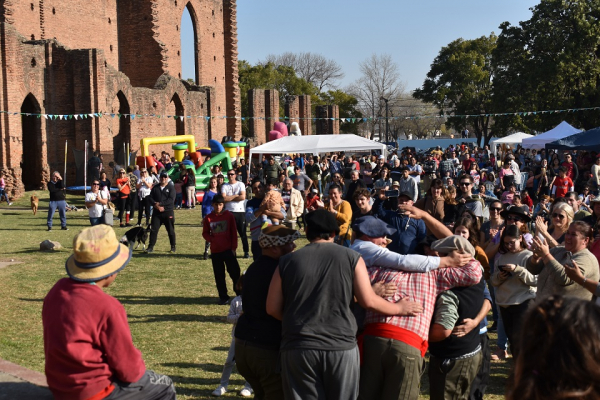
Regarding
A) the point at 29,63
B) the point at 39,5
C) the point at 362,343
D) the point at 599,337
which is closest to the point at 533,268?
the point at 362,343

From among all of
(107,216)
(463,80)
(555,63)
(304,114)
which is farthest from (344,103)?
(107,216)

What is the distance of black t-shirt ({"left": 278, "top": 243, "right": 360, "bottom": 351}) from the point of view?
173 inches

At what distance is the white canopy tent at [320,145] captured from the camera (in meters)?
24.8

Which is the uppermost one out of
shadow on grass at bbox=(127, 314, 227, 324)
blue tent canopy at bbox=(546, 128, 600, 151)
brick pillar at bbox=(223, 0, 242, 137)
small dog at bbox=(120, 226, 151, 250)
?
brick pillar at bbox=(223, 0, 242, 137)

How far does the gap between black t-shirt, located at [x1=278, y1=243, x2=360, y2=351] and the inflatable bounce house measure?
23.4 metres

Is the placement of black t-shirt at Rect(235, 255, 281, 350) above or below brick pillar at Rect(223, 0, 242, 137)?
below

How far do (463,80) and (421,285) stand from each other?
208 feet

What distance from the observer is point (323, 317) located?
4422 mm

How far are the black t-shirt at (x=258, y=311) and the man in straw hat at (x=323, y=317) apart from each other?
12.8 inches

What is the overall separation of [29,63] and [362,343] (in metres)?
28.9

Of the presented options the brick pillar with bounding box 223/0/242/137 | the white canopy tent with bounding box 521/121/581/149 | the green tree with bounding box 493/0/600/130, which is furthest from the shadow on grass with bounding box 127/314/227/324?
the brick pillar with bounding box 223/0/242/137

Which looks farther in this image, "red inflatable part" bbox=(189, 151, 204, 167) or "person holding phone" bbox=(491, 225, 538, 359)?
"red inflatable part" bbox=(189, 151, 204, 167)

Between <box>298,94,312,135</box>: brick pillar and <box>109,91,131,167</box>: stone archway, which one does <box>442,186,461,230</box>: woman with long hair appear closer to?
<box>109,91,131,167</box>: stone archway

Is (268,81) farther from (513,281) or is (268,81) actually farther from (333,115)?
(513,281)
